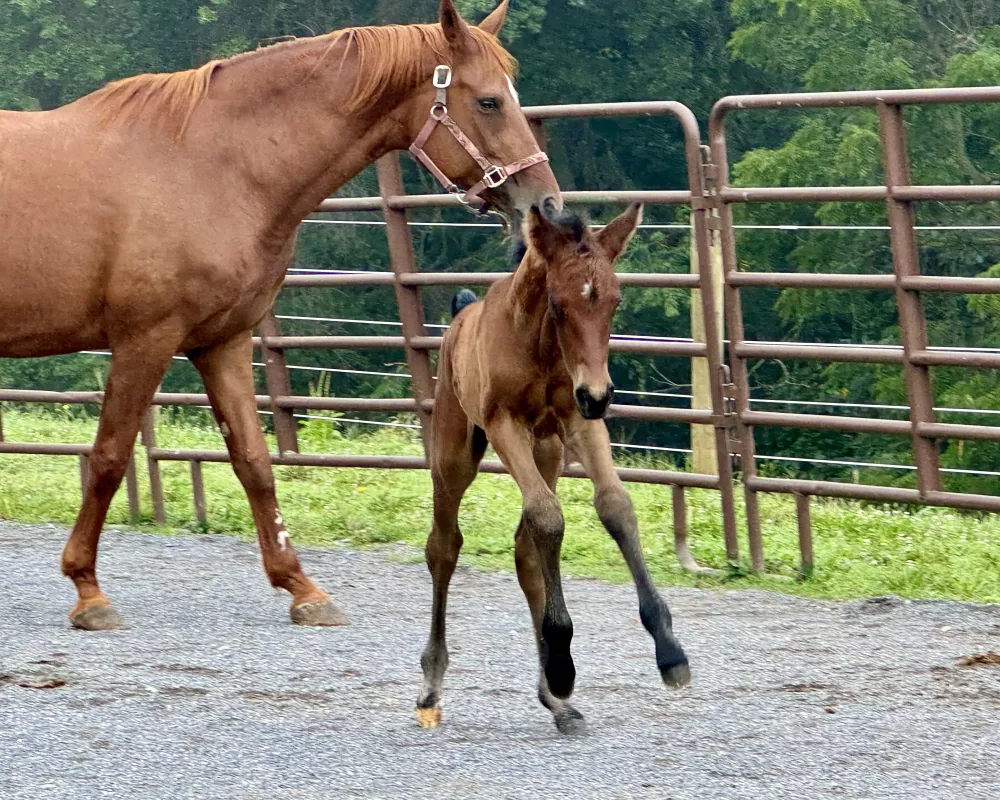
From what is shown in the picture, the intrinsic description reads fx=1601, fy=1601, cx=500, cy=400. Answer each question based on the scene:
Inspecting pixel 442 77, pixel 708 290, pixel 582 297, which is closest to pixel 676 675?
pixel 582 297

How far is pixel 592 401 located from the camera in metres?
4.03

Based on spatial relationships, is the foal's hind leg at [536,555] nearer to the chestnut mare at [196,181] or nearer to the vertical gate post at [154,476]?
the chestnut mare at [196,181]

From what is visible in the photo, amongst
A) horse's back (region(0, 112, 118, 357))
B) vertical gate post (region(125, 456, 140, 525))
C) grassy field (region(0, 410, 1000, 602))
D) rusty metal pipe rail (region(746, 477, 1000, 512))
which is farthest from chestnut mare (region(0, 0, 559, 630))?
vertical gate post (region(125, 456, 140, 525))

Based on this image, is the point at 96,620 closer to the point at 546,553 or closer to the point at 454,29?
the point at 546,553

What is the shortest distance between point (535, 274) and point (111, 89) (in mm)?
2620

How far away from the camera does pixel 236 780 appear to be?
12.8 ft

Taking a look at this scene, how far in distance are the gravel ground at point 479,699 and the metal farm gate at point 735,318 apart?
0.56 meters

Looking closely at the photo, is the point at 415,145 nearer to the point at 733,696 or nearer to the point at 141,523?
the point at 733,696

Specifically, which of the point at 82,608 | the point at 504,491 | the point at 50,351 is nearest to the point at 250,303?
the point at 50,351

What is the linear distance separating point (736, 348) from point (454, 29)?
6.31ft

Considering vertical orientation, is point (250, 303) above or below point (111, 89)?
below

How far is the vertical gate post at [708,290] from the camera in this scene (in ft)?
22.3

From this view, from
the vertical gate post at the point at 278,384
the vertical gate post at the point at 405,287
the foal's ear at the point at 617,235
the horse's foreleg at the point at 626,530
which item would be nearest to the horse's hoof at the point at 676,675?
the horse's foreleg at the point at 626,530

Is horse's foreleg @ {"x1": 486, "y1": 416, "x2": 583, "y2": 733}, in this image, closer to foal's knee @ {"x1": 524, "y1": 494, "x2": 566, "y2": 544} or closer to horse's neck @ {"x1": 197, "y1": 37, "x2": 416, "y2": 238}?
foal's knee @ {"x1": 524, "y1": 494, "x2": 566, "y2": 544}
